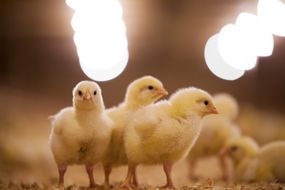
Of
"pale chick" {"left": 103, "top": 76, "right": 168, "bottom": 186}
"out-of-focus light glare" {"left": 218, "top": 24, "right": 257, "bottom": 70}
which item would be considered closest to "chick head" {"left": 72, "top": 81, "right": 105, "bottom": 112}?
"pale chick" {"left": 103, "top": 76, "right": 168, "bottom": 186}

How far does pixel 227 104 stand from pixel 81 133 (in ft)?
3.03

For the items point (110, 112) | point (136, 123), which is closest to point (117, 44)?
point (110, 112)

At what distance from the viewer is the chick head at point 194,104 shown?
1.62 m

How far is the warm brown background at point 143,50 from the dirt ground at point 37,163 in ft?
0.23

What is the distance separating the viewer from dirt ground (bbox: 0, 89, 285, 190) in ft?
5.86

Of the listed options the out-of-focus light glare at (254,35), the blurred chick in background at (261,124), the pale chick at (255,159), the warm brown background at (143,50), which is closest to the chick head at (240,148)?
the pale chick at (255,159)

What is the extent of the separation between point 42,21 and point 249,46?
0.85m

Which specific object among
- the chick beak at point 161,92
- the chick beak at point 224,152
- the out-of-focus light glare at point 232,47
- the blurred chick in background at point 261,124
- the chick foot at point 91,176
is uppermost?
the out-of-focus light glare at point 232,47

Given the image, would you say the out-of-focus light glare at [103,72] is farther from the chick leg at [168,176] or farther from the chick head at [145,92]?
the chick leg at [168,176]

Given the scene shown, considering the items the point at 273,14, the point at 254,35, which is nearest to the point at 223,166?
the point at 254,35

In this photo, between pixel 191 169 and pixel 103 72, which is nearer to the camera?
pixel 103 72

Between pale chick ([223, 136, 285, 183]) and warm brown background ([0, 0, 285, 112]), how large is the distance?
0.27 meters

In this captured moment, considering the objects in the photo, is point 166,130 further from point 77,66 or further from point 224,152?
point 224,152

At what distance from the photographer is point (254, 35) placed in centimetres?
209
